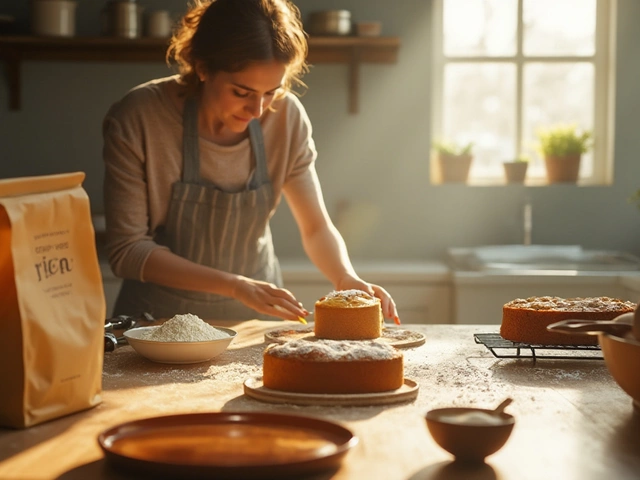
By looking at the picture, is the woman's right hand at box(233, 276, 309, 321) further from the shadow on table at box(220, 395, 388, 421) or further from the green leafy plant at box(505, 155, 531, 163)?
the green leafy plant at box(505, 155, 531, 163)

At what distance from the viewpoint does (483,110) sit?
159 inches

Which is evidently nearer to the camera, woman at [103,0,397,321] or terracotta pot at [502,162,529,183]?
woman at [103,0,397,321]

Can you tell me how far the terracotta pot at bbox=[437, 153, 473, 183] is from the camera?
12.8 ft

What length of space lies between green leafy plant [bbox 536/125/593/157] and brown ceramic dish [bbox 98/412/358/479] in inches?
122

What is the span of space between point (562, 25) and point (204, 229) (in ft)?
7.83

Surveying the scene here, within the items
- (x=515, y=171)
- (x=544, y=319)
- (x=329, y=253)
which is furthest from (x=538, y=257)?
(x=544, y=319)

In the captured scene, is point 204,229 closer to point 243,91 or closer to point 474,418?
point 243,91

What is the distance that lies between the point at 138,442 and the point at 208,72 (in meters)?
1.30

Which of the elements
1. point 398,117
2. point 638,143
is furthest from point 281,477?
point 638,143

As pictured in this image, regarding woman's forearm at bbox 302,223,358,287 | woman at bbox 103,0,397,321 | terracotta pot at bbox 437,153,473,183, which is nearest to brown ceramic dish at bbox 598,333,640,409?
woman at bbox 103,0,397,321

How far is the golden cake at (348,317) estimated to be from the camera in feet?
5.55

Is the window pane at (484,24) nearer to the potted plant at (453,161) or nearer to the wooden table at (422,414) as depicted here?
the potted plant at (453,161)

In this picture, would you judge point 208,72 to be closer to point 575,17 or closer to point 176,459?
point 176,459

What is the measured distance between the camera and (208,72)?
210 centimetres
